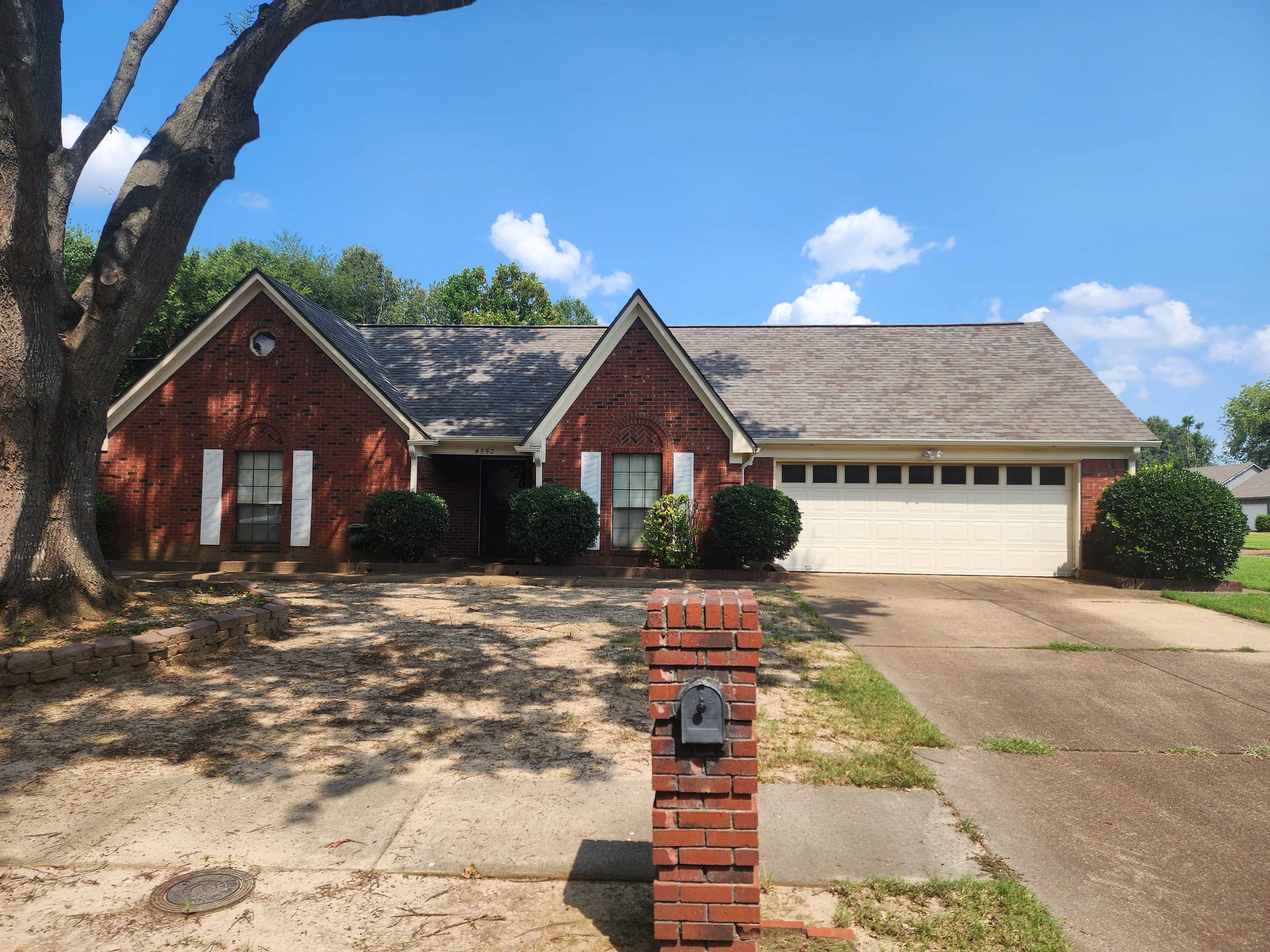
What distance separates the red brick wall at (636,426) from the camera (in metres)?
14.3

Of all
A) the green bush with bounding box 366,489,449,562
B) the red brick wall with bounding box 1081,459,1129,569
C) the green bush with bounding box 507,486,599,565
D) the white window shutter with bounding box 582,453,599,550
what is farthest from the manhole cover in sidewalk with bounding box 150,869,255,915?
the red brick wall with bounding box 1081,459,1129,569

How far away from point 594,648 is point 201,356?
12.2 meters

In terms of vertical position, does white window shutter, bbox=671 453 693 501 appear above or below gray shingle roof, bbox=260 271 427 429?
below

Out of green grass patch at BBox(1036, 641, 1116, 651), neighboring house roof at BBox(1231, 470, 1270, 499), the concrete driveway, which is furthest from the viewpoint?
neighboring house roof at BBox(1231, 470, 1270, 499)

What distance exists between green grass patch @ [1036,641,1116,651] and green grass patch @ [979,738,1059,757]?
10.7ft

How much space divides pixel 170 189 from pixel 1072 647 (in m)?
11.2

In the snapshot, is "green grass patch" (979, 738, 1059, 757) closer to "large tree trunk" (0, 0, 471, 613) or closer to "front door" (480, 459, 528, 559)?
"large tree trunk" (0, 0, 471, 613)

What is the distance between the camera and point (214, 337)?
1480cm

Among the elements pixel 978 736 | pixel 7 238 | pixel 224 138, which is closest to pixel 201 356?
pixel 224 138

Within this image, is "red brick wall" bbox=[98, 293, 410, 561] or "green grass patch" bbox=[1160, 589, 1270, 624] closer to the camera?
"green grass patch" bbox=[1160, 589, 1270, 624]

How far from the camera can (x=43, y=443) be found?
7.15 metres

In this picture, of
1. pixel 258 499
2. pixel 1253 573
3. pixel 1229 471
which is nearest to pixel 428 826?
pixel 258 499

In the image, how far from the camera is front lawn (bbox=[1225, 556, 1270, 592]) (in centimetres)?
1317

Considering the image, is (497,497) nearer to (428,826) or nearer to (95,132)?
(95,132)
